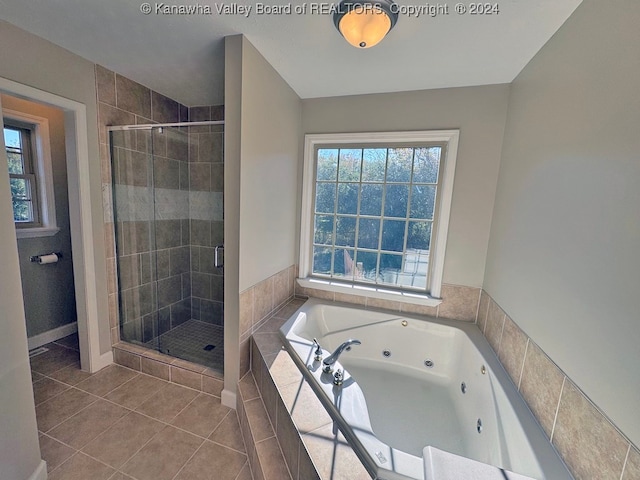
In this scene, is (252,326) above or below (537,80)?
below

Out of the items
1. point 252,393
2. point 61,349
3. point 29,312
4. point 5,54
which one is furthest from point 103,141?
point 252,393

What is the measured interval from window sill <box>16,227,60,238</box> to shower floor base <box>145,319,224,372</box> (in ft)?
4.41

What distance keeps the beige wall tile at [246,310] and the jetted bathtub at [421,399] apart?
0.25 m

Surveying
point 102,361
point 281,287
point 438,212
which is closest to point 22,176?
point 102,361

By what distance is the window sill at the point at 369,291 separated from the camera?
219 centimetres

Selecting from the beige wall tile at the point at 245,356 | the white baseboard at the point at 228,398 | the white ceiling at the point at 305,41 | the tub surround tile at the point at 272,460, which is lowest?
the white baseboard at the point at 228,398

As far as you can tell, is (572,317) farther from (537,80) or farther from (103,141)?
(103,141)

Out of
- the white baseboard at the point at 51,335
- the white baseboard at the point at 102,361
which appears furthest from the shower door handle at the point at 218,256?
the white baseboard at the point at 51,335

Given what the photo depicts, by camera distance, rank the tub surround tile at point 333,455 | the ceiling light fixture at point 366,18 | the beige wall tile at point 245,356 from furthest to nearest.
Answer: the beige wall tile at point 245,356 → the ceiling light fixture at point 366,18 → the tub surround tile at point 333,455

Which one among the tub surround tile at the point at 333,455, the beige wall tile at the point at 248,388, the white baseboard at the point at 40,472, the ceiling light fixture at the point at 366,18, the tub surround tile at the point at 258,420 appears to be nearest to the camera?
the tub surround tile at the point at 333,455

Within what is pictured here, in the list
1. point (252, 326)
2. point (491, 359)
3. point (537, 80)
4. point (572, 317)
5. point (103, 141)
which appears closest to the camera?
point (572, 317)

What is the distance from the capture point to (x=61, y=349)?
232 centimetres

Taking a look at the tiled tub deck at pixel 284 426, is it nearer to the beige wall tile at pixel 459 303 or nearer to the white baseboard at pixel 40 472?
the white baseboard at pixel 40 472

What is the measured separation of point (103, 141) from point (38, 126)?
848mm
